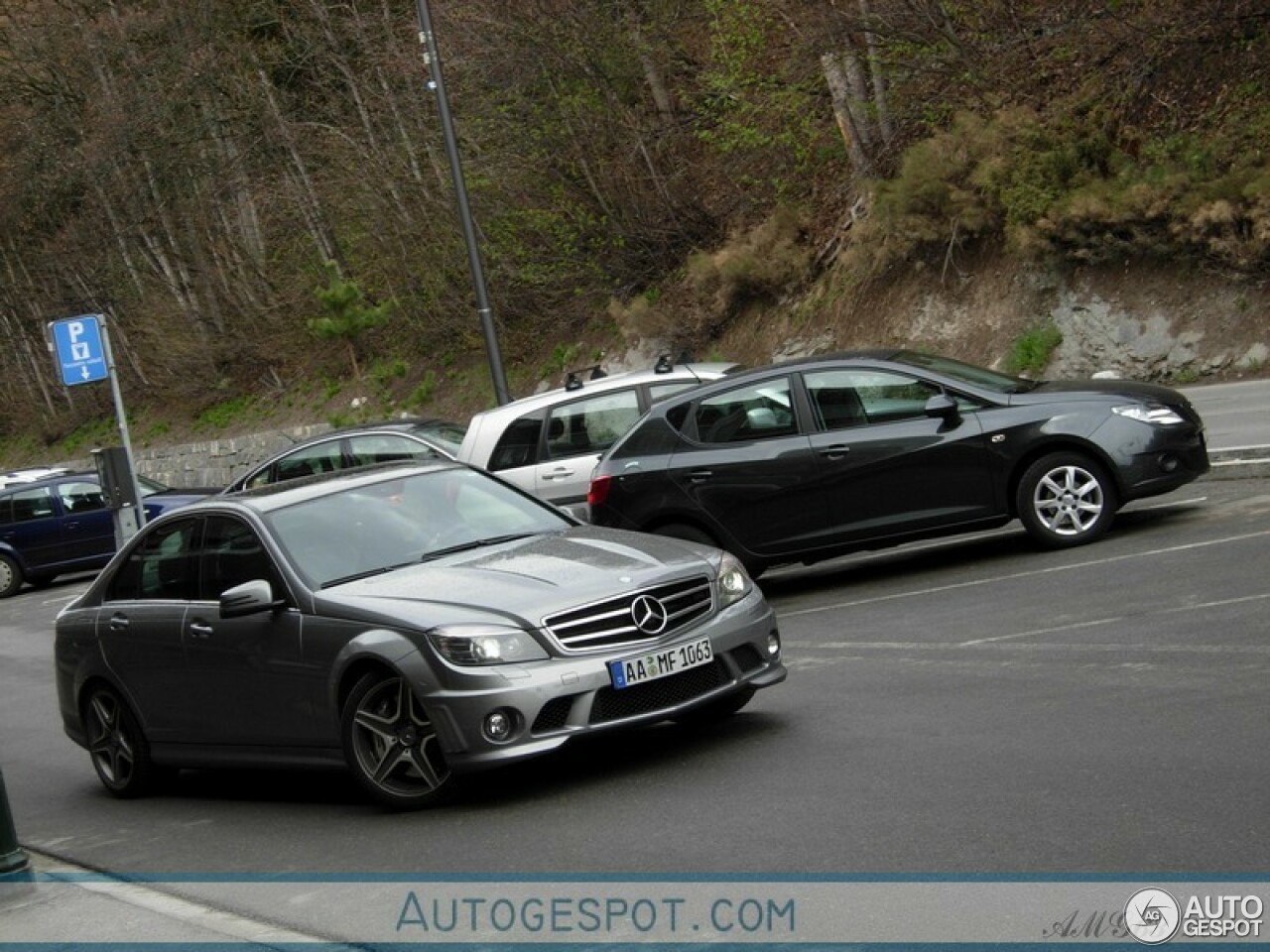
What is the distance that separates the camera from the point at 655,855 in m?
6.73

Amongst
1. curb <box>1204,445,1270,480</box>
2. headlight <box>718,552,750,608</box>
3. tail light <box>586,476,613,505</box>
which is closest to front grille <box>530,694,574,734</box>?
headlight <box>718,552,750,608</box>

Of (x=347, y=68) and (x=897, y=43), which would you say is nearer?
(x=897, y=43)

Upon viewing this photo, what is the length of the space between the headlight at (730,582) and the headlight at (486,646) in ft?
3.46

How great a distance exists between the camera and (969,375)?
1339cm

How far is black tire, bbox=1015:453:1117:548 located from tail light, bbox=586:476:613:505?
10.4 feet

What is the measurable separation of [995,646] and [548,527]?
2.54 meters

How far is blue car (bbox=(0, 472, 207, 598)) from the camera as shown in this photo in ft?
94.1

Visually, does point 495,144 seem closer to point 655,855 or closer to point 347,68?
point 347,68

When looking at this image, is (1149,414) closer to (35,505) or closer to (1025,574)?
(1025,574)

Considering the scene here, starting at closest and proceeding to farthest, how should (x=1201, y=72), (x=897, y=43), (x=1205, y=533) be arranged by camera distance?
(x=1205, y=533) < (x=1201, y=72) < (x=897, y=43)

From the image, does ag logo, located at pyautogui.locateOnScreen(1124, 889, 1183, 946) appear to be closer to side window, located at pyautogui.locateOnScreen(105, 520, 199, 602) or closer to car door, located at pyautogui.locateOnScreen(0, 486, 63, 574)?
side window, located at pyautogui.locateOnScreen(105, 520, 199, 602)

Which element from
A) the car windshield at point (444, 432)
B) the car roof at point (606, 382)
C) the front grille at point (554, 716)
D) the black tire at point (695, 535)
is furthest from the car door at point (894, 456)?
the car windshield at point (444, 432)

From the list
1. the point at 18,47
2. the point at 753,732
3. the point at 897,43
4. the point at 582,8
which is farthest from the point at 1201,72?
the point at 18,47

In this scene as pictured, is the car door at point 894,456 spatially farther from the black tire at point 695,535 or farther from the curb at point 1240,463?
the curb at point 1240,463
